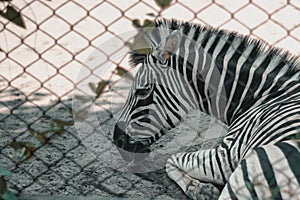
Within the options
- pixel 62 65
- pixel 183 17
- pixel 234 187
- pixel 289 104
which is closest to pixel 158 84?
pixel 289 104

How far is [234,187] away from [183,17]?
9.18ft

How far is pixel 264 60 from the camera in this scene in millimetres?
4047

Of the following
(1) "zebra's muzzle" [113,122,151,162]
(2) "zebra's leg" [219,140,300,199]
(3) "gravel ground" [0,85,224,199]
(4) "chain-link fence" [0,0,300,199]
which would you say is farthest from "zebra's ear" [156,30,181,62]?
(2) "zebra's leg" [219,140,300,199]

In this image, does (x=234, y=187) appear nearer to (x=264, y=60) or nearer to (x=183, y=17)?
(x=264, y=60)

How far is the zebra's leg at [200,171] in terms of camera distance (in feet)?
13.5

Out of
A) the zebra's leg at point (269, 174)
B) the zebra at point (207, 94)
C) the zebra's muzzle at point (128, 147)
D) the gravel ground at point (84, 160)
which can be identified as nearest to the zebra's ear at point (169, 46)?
the zebra at point (207, 94)

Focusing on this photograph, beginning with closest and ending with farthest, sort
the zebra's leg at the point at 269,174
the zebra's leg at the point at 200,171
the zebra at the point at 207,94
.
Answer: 1. the zebra's leg at the point at 269,174
2. the zebra at the point at 207,94
3. the zebra's leg at the point at 200,171

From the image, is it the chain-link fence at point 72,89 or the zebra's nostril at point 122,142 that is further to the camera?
the zebra's nostril at point 122,142

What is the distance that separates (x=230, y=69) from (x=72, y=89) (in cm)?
141

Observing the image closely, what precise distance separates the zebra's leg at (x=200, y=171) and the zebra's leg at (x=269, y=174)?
0.71 metres

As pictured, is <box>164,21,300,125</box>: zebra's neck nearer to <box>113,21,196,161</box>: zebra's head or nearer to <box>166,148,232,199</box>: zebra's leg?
<box>113,21,196,161</box>: zebra's head

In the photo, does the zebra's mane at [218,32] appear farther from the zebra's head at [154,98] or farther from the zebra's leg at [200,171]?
the zebra's leg at [200,171]

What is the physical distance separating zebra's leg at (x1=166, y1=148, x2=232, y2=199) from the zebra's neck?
238 millimetres

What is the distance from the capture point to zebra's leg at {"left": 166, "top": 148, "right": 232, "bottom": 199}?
4.12 m
